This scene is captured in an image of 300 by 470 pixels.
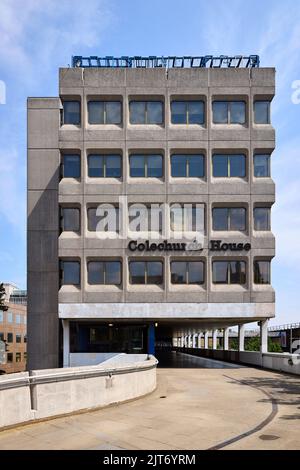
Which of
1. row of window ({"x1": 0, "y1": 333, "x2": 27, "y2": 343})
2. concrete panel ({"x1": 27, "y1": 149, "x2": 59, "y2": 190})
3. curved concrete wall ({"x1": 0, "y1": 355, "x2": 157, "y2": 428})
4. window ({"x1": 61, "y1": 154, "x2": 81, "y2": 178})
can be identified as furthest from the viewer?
row of window ({"x1": 0, "y1": 333, "x2": 27, "y2": 343})

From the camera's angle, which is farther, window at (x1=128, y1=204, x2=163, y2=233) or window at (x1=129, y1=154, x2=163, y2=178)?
window at (x1=129, y1=154, x2=163, y2=178)

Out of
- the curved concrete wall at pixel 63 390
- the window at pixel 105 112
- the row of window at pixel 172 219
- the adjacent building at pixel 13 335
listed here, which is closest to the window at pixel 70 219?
the row of window at pixel 172 219

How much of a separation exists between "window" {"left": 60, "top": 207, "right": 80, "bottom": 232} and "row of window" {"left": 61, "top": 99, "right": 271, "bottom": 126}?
23.6 ft

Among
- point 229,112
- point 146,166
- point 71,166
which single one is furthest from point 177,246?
point 229,112

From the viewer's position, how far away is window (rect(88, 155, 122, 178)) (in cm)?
4022

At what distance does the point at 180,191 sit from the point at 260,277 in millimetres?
9505

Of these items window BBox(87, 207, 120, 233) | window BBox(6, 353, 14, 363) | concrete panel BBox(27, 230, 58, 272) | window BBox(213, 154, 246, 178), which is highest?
window BBox(213, 154, 246, 178)

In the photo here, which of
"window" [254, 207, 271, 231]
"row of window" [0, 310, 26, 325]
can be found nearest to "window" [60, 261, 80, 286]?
"window" [254, 207, 271, 231]

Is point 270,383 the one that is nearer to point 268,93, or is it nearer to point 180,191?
point 180,191

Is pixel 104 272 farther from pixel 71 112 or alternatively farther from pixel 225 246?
pixel 71 112

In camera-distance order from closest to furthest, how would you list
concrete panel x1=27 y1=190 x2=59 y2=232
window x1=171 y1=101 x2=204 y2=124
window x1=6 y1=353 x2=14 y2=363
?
window x1=171 y1=101 x2=204 y2=124, concrete panel x1=27 y1=190 x2=59 y2=232, window x1=6 y1=353 x2=14 y2=363

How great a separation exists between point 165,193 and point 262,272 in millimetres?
10137

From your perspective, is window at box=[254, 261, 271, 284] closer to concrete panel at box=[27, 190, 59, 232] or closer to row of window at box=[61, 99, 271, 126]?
row of window at box=[61, 99, 271, 126]

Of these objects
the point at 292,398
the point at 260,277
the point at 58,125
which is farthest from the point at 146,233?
the point at 292,398
